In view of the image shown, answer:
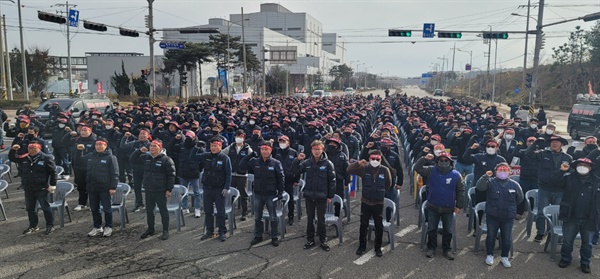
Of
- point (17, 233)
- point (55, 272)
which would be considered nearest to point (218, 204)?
point (55, 272)

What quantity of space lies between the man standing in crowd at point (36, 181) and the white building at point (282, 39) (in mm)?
50556

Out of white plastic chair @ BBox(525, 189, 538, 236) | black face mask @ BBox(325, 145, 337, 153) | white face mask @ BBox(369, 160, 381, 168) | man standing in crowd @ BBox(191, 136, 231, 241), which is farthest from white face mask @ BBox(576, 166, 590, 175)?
man standing in crowd @ BBox(191, 136, 231, 241)

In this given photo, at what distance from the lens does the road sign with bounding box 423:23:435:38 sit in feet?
82.5

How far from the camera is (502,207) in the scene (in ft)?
21.1

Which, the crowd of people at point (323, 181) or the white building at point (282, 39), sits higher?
the white building at point (282, 39)

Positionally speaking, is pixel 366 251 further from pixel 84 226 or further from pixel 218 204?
pixel 84 226

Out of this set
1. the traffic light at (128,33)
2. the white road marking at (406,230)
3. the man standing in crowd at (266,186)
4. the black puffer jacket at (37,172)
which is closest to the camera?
the man standing in crowd at (266,186)

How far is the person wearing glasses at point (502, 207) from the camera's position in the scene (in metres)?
6.42

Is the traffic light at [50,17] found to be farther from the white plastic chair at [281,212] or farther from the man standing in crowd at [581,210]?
the man standing in crowd at [581,210]

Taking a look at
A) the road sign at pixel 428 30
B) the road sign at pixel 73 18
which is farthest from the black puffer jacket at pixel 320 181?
the road sign at pixel 73 18

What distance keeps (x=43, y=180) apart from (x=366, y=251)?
5.82m

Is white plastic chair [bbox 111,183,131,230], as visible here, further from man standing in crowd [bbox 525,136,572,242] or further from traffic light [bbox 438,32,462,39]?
traffic light [bbox 438,32,462,39]

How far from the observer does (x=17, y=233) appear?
7836mm

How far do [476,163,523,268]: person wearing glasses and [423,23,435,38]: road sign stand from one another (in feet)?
65.9
